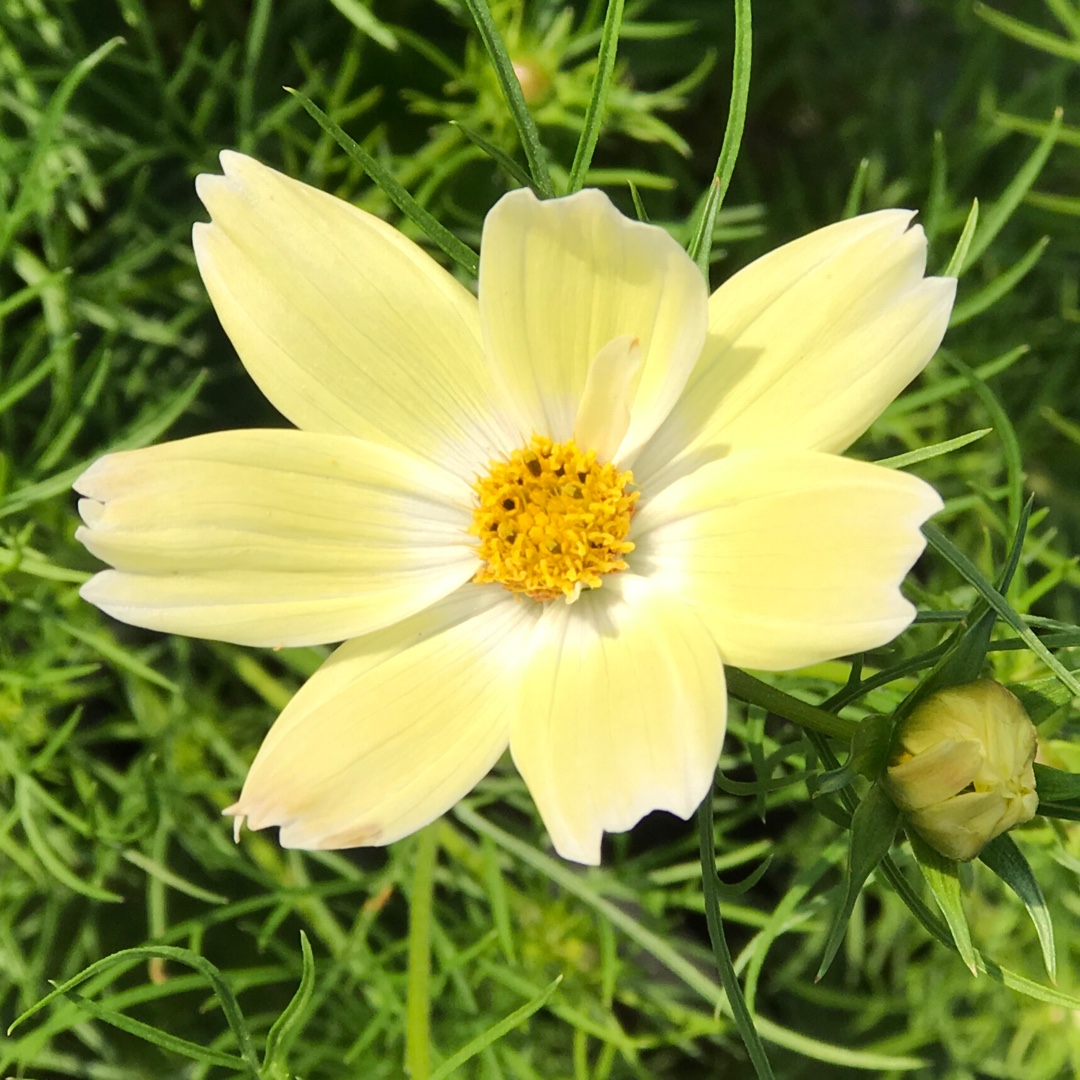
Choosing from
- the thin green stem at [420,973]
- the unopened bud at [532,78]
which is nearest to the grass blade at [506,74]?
the unopened bud at [532,78]

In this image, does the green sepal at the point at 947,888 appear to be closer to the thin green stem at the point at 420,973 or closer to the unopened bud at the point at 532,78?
the thin green stem at the point at 420,973

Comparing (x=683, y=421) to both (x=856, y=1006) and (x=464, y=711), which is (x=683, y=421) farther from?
(x=856, y=1006)

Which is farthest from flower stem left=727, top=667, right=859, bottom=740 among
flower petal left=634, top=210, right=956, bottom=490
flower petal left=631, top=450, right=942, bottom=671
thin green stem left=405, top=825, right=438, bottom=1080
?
thin green stem left=405, top=825, right=438, bottom=1080

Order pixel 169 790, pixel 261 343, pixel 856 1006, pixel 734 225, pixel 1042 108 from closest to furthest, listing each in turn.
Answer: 1. pixel 261 343
2. pixel 169 790
3. pixel 856 1006
4. pixel 1042 108
5. pixel 734 225

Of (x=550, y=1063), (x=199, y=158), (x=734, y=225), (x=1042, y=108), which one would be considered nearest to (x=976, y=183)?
(x=1042, y=108)

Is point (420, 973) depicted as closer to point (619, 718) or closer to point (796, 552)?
point (619, 718)

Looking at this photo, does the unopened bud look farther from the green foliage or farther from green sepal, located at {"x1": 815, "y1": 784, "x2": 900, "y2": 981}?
green sepal, located at {"x1": 815, "y1": 784, "x2": 900, "y2": 981}
